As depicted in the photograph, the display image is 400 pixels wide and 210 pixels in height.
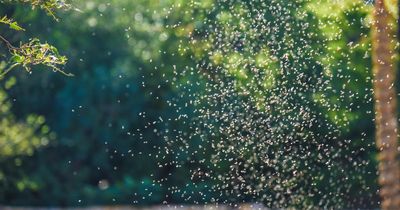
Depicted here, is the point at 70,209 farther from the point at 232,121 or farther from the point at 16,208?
the point at 232,121

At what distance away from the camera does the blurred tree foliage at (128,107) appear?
30.1ft

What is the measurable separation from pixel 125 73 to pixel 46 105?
0.88 meters

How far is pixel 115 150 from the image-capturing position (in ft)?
33.4

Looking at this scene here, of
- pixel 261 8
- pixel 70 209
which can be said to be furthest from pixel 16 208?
pixel 261 8

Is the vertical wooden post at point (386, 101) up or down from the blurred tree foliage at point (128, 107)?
down

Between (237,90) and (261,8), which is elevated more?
(261,8)

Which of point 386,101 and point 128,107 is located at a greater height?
point 128,107

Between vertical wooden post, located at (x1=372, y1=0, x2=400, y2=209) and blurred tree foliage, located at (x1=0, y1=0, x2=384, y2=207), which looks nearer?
vertical wooden post, located at (x1=372, y1=0, x2=400, y2=209)

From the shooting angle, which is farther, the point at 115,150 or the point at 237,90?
the point at 115,150

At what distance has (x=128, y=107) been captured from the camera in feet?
32.6

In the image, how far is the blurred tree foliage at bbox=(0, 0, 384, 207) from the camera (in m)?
9.17

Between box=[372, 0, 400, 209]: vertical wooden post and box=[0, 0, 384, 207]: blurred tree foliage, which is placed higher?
box=[0, 0, 384, 207]: blurred tree foliage

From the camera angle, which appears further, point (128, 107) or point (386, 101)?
point (128, 107)

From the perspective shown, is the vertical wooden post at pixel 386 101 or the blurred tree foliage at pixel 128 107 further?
the blurred tree foliage at pixel 128 107
